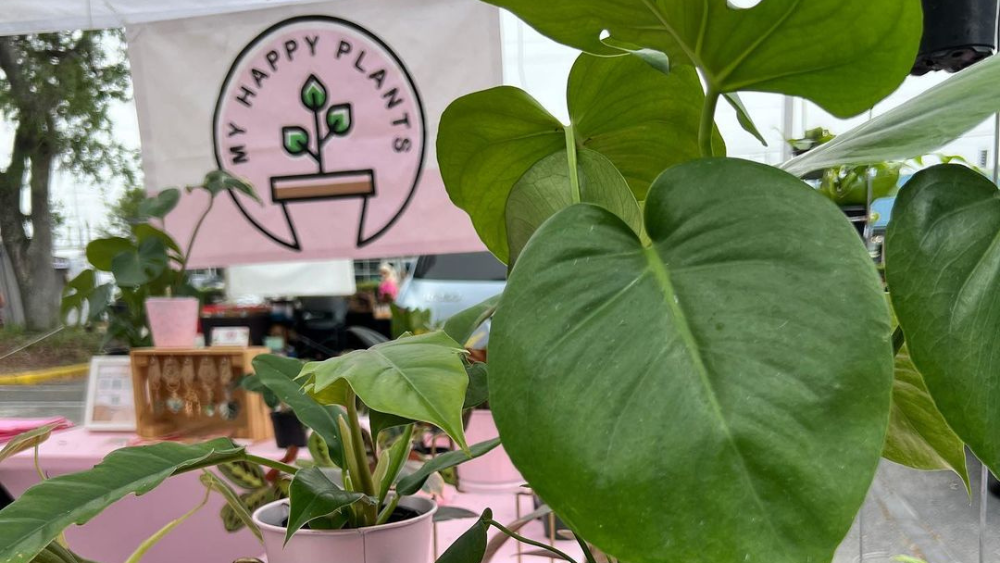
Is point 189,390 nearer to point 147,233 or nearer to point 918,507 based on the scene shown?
point 147,233

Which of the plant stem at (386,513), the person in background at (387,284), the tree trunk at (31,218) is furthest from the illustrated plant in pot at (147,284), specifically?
the person in background at (387,284)

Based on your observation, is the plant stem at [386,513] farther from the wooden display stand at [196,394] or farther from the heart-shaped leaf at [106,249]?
the heart-shaped leaf at [106,249]

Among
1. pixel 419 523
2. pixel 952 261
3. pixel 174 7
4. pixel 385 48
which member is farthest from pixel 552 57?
pixel 952 261

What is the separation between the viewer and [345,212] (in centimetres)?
187

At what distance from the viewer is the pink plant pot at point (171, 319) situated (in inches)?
67.0

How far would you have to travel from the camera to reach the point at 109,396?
1.83 m

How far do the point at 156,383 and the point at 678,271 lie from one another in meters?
1.68

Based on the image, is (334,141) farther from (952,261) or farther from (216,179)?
(952,261)

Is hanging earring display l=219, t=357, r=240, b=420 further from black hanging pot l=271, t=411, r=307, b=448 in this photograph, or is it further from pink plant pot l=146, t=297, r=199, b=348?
black hanging pot l=271, t=411, r=307, b=448

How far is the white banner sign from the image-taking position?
5.80 feet

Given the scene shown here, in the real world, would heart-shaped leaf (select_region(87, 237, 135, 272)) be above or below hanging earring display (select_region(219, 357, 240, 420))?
above

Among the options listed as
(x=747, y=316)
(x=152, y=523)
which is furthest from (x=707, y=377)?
(x=152, y=523)

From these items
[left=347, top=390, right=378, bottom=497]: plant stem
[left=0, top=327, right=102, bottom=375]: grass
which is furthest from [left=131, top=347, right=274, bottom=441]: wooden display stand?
[left=347, top=390, right=378, bottom=497]: plant stem

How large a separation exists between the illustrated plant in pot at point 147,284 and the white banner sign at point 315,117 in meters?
0.16
